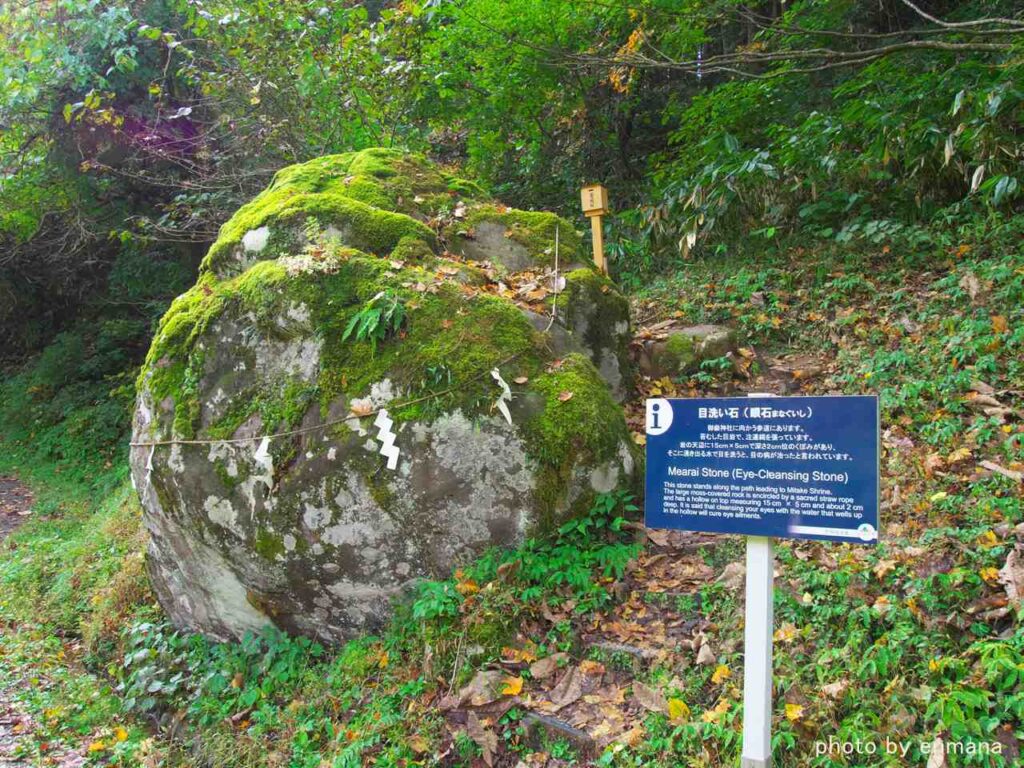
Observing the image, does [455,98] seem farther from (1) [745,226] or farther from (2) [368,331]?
(2) [368,331]

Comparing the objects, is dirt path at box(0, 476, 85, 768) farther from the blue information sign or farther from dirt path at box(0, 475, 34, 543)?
dirt path at box(0, 475, 34, 543)

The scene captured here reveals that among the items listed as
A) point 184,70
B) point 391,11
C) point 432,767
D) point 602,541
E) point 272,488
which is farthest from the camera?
point 184,70

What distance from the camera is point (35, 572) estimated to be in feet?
27.6

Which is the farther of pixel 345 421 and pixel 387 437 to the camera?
pixel 345 421

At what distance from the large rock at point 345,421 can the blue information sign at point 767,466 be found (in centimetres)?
140

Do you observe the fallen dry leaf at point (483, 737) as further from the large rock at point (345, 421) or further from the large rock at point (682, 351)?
the large rock at point (682, 351)

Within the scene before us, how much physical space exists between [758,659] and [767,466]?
76 centimetres

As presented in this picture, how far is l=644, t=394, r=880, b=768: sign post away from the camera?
8.46 feet

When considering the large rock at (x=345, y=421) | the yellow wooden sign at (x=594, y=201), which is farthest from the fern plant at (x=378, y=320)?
the yellow wooden sign at (x=594, y=201)

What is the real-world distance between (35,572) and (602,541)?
770 centimetres

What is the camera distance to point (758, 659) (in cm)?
270

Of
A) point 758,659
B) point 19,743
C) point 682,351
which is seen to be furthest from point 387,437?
point 19,743

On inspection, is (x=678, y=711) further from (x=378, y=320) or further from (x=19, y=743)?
(x=19, y=743)

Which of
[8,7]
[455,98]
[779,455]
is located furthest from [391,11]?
[779,455]
